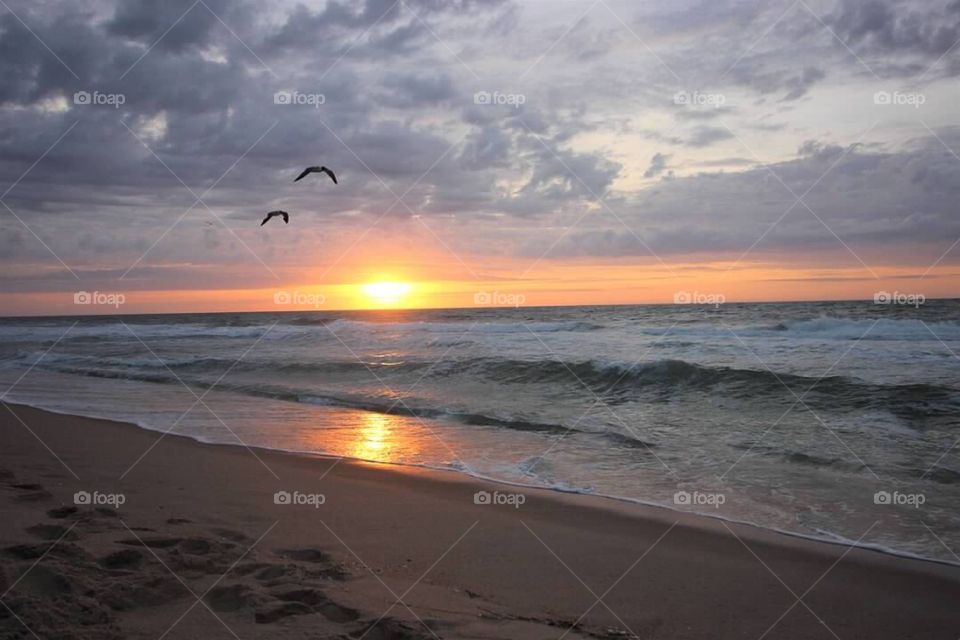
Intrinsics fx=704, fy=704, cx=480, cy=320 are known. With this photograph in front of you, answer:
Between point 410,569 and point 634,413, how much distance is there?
8.10 m

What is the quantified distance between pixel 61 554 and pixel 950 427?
37.0 ft

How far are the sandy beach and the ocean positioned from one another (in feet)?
2.57

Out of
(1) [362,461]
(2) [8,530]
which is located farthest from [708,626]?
(1) [362,461]

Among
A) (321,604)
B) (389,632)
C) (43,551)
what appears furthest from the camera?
(43,551)

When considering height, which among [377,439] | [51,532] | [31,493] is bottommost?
[51,532]

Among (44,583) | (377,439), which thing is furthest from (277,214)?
(44,583)

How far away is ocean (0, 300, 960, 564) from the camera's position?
678 centimetres

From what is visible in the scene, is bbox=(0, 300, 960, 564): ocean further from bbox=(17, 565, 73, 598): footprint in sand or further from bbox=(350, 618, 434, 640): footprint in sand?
bbox=(17, 565, 73, 598): footprint in sand

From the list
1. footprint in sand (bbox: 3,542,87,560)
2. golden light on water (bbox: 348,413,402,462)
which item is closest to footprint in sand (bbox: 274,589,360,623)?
footprint in sand (bbox: 3,542,87,560)

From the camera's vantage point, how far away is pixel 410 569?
4.54 m

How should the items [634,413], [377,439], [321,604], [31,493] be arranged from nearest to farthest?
[321,604], [31,493], [377,439], [634,413]

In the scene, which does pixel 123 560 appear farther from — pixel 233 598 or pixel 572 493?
pixel 572 493

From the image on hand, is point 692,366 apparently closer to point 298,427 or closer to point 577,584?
point 298,427

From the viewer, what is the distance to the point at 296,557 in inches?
181
